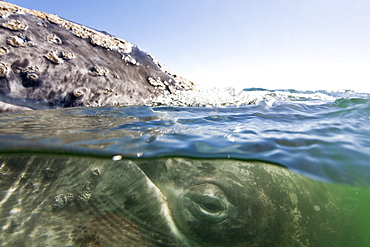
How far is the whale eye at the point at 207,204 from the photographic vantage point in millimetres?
2314

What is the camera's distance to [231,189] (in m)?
2.56

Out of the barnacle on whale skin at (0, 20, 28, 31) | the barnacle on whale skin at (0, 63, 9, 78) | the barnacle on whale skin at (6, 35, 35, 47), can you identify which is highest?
the barnacle on whale skin at (0, 20, 28, 31)

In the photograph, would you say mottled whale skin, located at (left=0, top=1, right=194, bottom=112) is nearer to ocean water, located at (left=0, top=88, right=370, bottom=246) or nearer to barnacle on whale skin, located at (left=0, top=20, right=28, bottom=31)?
barnacle on whale skin, located at (left=0, top=20, right=28, bottom=31)

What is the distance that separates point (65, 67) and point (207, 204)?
4536 millimetres

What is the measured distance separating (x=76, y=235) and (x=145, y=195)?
75 cm

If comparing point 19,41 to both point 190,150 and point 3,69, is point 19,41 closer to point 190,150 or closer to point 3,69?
point 3,69

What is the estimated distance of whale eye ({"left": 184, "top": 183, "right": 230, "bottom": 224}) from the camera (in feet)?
7.59

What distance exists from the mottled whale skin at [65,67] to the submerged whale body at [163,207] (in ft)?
7.90

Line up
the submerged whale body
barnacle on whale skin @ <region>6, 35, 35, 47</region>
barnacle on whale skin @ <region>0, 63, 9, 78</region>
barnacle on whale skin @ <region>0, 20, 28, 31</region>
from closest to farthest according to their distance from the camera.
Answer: the submerged whale body < barnacle on whale skin @ <region>0, 63, 9, 78</region> < barnacle on whale skin @ <region>6, 35, 35, 47</region> < barnacle on whale skin @ <region>0, 20, 28, 31</region>

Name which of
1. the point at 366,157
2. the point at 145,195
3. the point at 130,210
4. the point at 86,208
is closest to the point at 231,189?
the point at 145,195

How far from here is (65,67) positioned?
5012 mm

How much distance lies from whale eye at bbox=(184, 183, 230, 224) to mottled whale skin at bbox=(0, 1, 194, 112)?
373cm

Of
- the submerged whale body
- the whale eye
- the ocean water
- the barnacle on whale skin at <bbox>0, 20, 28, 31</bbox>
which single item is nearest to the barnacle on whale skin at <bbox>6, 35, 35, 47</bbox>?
the barnacle on whale skin at <bbox>0, 20, 28, 31</bbox>

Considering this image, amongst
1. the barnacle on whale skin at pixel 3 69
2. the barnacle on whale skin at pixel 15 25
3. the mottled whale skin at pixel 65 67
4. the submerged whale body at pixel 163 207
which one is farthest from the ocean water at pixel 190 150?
the barnacle on whale skin at pixel 15 25
